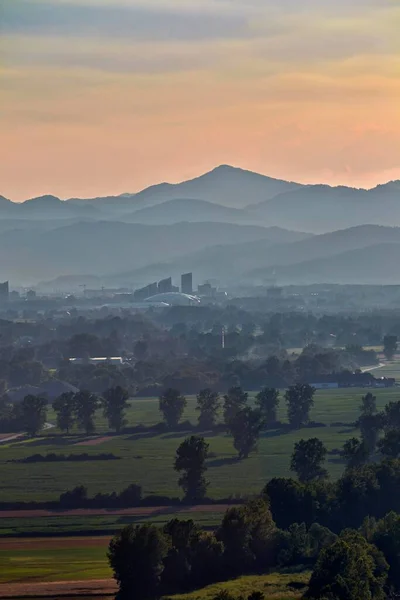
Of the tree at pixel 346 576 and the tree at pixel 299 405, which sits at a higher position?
the tree at pixel 299 405

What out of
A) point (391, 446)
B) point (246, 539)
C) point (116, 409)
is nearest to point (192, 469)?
point (391, 446)

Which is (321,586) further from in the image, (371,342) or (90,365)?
(371,342)

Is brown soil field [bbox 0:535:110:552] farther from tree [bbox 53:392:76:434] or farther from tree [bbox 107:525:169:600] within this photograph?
tree [bbox 53:392:76:434]

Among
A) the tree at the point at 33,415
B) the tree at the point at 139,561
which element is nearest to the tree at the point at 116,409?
the tree at the point at 33,415

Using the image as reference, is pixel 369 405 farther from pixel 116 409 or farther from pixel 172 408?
pixel 116 409

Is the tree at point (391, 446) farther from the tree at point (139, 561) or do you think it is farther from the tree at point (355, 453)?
the tree at point (139, 561)

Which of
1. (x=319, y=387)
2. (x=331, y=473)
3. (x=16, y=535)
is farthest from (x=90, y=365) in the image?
(x=16, y=535)

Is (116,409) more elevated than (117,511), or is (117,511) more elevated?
(116,409)
